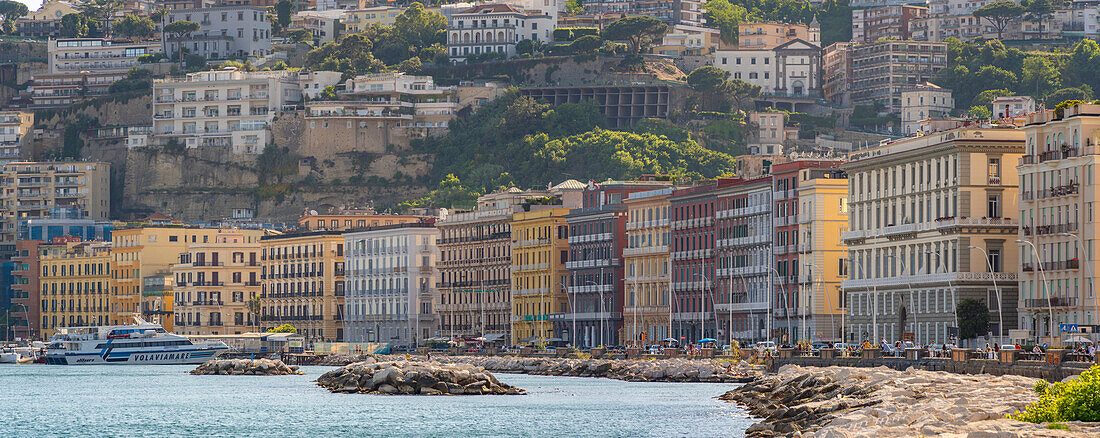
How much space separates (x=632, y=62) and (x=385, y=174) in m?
27.3

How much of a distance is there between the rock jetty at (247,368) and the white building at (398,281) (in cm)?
2446

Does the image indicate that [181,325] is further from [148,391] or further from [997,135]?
[997,135]

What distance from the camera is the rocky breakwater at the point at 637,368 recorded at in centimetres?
9112

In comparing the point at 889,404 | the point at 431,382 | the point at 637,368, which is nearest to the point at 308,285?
the point at 637,368

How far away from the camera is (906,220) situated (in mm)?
93000

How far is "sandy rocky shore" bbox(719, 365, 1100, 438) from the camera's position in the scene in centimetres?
3947

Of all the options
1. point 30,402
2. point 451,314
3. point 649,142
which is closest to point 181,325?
point 451,314

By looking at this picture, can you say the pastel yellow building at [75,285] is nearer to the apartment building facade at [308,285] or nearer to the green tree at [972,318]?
the apartment building facade at [308,285]

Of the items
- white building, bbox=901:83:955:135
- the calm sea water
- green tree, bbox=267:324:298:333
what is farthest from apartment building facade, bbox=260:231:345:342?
white building, bbox=901:83:955:135

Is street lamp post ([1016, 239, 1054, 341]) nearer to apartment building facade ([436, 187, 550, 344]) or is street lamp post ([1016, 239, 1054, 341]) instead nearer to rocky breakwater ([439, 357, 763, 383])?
rocky breakwater ([439, 357, 763, 383])

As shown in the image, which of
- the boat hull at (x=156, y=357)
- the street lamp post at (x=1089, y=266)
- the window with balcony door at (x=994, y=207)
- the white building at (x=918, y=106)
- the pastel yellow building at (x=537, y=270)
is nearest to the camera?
the street lamp post at (x=1089, y=266)

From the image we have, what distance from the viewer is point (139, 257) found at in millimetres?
166625

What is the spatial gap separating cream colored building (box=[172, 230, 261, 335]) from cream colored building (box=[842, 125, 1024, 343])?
2968 inches

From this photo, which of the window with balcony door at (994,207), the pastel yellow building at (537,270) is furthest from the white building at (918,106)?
the window with balcony door at (994,207)
